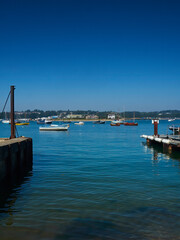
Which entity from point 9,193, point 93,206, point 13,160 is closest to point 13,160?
point 13,160

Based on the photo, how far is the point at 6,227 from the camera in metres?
9.15

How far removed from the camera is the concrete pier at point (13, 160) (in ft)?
44.4

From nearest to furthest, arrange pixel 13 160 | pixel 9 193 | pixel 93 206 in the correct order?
pixel 93 206 → pixel 9 193 → pixel 13 160

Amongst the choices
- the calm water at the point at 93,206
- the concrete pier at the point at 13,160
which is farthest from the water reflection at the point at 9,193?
the concrete pier at the point at 13,160

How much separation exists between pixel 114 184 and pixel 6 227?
7159 millimetres

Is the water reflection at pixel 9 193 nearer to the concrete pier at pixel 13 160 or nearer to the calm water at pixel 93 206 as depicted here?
the calm water at pixel 93 206

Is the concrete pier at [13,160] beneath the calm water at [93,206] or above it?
above

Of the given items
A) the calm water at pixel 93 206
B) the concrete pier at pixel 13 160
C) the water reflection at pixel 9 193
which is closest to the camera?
the calm water at pixel 93 206

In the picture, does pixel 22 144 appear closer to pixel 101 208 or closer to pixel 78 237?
pixel 101 208

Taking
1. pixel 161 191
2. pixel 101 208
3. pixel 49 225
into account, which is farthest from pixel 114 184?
pixel 49 225

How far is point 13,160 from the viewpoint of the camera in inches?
605

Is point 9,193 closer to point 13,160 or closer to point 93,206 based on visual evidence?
point 13,160

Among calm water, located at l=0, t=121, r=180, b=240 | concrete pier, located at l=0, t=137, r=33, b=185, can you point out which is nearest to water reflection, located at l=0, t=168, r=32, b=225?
calm water, located at l=0, t=121, r=180, b=240

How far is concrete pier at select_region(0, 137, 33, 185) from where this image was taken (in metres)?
13.5
